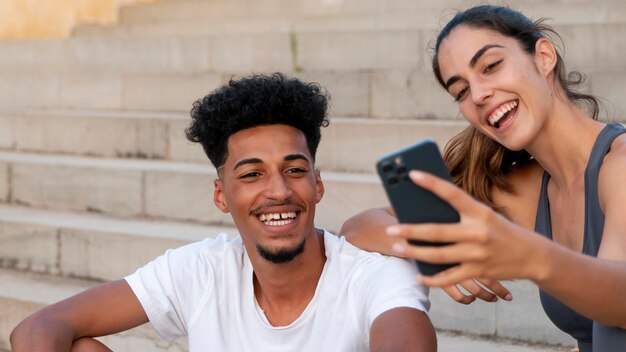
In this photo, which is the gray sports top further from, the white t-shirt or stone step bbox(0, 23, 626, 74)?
stone step bbox(0, 23, 626, 74)

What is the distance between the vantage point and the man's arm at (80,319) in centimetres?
299

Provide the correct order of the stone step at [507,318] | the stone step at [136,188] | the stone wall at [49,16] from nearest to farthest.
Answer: the stone step at [507,318], the stone step at [136,188], the stone wall at [49,16]

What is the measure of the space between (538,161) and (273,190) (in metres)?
0.82

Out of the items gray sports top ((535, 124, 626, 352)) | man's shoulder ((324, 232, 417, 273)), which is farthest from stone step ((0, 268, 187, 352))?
gray sports top ((535, 124, 626, 352))

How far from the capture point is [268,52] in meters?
6.31

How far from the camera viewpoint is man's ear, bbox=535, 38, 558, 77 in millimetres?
2771

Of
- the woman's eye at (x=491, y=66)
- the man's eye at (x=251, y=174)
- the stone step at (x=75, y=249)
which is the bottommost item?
the stone step at (x=75, y=249)

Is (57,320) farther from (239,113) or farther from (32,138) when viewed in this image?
(32,138)

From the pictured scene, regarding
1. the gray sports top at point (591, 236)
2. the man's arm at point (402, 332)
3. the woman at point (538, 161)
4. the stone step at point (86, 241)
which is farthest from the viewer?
the stone step at point (86, 241)

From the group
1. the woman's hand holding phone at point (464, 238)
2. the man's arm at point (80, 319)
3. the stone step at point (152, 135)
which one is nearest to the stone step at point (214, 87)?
the stone step at point (152, 135)

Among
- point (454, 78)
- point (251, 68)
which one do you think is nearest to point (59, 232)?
point (251, 68)

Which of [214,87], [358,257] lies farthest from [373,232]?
[214,87]

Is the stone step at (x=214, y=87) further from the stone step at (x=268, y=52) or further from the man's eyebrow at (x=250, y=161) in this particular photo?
the man's eyebrow at (x=250, y=161)

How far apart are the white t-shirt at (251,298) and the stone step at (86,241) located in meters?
1.43
